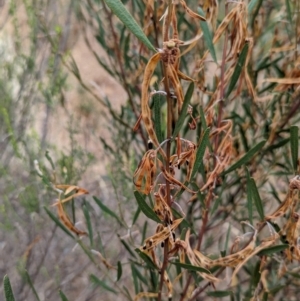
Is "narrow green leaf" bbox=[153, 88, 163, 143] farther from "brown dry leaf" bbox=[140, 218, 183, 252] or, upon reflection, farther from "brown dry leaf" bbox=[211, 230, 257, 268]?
A: "brown dry leaf" bbox=[211, 230, 257, 268]

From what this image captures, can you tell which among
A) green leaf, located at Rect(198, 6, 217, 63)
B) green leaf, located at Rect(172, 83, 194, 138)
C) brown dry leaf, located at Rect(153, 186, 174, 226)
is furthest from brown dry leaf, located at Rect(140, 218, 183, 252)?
green leaf, located at Rect(198, 6, 217, 63)

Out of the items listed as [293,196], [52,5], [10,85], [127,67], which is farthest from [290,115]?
[52,5]

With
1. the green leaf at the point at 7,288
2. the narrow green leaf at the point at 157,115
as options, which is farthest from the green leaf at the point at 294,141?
the green leaf at the point at 7,288

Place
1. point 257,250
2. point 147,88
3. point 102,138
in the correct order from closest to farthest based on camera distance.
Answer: point 147,88
point 257,250
point 102,138

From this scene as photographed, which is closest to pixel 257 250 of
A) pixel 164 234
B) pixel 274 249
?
pixel 274 249

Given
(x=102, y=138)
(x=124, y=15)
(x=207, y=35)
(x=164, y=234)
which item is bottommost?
(x=102, y=138)

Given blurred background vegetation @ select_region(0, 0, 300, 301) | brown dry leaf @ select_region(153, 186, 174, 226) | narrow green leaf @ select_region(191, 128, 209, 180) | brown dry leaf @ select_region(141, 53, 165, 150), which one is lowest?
blurred background vegetation @ select_region(0, 0, 300, 301)

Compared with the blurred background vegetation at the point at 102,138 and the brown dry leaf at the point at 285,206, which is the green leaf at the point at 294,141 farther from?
the blurred background vegetation at the point at 102,138

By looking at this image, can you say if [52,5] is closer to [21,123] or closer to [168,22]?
[21,123]

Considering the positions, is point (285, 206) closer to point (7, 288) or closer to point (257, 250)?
point (257, 250)

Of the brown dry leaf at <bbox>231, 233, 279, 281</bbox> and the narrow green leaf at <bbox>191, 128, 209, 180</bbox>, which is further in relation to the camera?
the brown dry leaf at <bbox>231, 233, 279, 281</bbox>

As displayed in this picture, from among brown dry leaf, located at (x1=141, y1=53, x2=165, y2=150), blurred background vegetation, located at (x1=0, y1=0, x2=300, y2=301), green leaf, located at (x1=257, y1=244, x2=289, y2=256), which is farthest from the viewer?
blurred background vegetation, located at (x1=0, y1=0, x2=300, y2=301)
